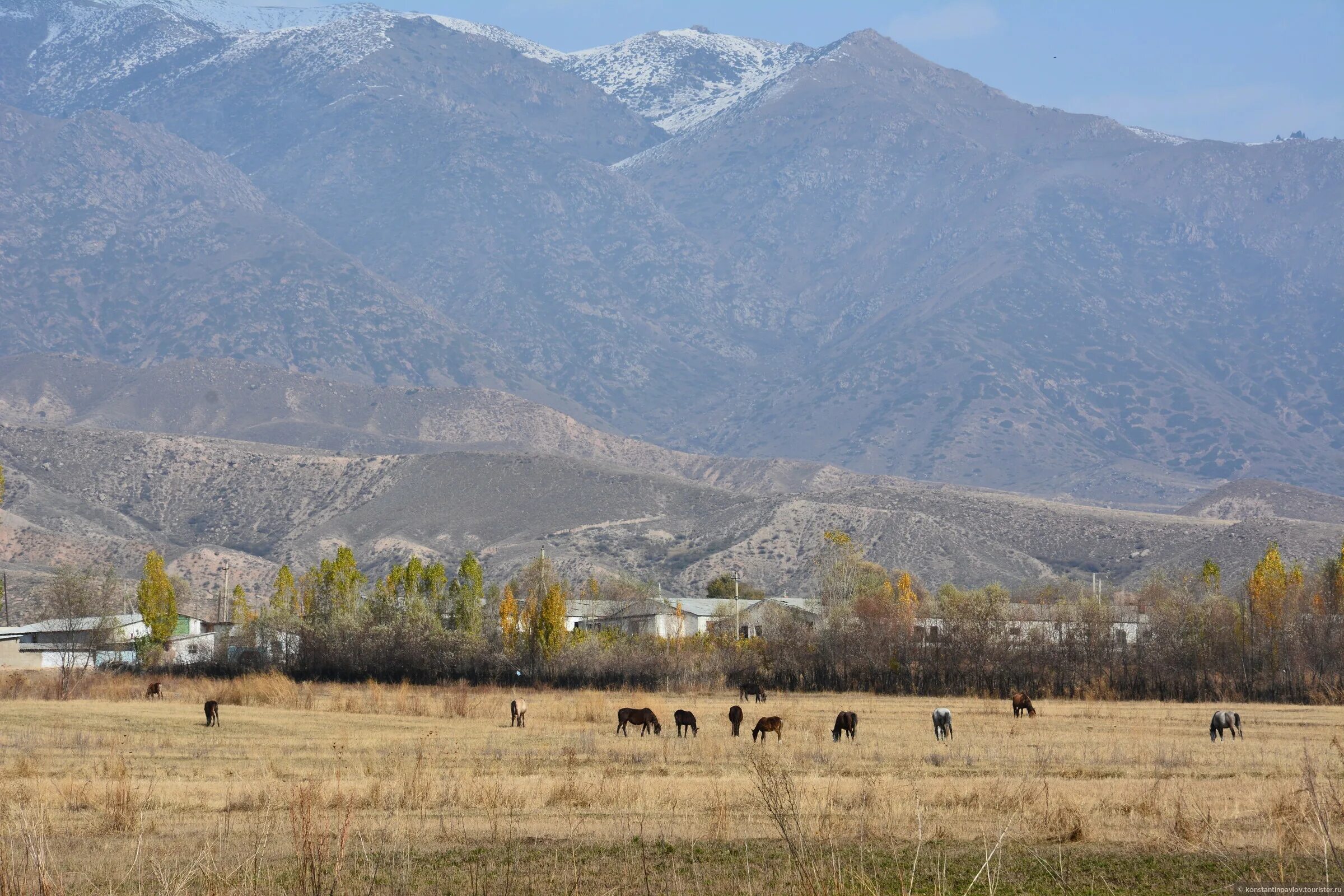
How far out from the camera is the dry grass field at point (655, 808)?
49.1ft

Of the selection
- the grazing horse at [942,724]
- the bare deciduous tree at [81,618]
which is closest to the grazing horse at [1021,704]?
the grazing horse at [942,724]

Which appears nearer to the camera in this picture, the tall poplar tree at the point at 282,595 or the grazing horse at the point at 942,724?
the grazing horse at the point at 942,724

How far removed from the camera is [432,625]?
246 ft

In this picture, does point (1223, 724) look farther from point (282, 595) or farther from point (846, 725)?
point (282, 595)

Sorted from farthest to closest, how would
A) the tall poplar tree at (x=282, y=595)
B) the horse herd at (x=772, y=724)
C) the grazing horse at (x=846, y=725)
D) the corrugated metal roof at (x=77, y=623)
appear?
the tall poplar tree at (x=282, y=595) → the corrugated metal roof at (x=77, y=623) → the horse herd at (x=772, y=724) → the grazing horse at (x=846, y=725)

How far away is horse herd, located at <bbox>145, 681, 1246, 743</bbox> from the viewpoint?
113 ft

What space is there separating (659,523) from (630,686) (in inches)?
5082

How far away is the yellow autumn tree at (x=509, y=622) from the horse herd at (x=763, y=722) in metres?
31.9

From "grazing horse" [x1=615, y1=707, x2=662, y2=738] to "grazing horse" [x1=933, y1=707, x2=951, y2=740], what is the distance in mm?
7085

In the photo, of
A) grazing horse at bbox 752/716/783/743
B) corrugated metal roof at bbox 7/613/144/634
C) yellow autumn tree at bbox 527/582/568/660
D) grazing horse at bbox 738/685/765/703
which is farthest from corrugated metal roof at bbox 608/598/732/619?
grazing horse at bbox 752/716/783/743

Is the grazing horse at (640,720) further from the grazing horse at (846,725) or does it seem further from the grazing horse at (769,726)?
the grazing horse at (846,725)

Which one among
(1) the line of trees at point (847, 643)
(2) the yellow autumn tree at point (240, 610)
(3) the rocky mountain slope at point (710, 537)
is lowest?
(1) the line of trees at point (847, 643)

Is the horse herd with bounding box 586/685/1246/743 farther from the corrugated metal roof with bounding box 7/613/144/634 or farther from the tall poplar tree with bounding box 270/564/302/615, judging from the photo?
the tall poplar tree with bounding box 270/564/302/615

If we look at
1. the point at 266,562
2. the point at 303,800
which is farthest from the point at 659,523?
the point at 303,800
